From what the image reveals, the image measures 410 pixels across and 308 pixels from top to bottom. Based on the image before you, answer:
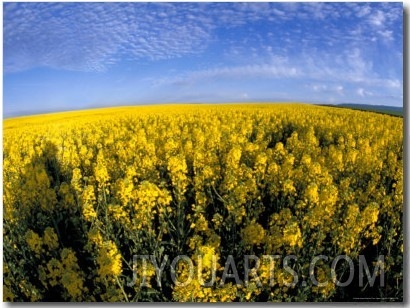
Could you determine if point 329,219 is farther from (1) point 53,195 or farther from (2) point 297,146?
(1) point 53,195

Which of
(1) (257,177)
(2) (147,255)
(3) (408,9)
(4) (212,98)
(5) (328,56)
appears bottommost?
(2) (147,255)

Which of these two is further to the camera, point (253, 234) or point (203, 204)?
point (203, 204)

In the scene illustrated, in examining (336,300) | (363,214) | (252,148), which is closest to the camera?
(363,214)

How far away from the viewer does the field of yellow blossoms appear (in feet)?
9.39

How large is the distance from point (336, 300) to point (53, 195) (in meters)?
1.85

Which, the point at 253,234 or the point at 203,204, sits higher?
the point at 203,204

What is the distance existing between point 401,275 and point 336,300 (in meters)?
0.42

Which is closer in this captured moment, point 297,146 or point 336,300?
point 336,300

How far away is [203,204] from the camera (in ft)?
9.88

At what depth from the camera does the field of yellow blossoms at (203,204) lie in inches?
113

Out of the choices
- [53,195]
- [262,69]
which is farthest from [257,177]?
[53,195]

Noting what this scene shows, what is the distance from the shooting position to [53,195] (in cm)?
312

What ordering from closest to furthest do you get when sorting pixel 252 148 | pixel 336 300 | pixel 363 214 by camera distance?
1. pixel 363 214
2. pixel 336 300
3. pixel 252 148

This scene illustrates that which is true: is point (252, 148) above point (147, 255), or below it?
above
